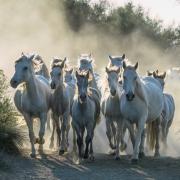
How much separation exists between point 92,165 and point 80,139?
0.96 m

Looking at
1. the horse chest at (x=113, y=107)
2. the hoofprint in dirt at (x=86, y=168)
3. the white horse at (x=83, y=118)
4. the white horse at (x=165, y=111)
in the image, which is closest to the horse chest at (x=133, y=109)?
the horse chest at (x=113, y=107)

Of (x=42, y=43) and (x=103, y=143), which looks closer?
(x=103, y=143)

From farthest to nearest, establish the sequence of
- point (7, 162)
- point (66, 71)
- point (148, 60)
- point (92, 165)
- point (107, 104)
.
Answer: point (148, 60) < point (66, 71) < point (107, 104) < point (92, 165) < point (7, 162)

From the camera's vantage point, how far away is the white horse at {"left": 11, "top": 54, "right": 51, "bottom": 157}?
Result: 1599 centimetres

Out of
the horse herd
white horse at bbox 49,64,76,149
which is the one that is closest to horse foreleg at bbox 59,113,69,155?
the horse herd

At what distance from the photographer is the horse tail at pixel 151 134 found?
1806 centimetres

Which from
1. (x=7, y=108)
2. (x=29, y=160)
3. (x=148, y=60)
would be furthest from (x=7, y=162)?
(x=148, y=60)

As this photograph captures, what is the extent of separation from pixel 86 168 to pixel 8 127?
2386 millimetres

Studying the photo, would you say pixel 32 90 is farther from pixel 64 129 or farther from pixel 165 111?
pixel 165 111

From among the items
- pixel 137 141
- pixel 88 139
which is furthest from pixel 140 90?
pixel 88 139

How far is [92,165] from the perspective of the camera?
1504cm

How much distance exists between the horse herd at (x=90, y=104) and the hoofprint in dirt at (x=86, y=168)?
40 cm

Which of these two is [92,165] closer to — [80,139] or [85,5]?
[80,139]

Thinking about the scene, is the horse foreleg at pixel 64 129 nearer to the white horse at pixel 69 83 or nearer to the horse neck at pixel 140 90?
the white horse at pixel 69 83
